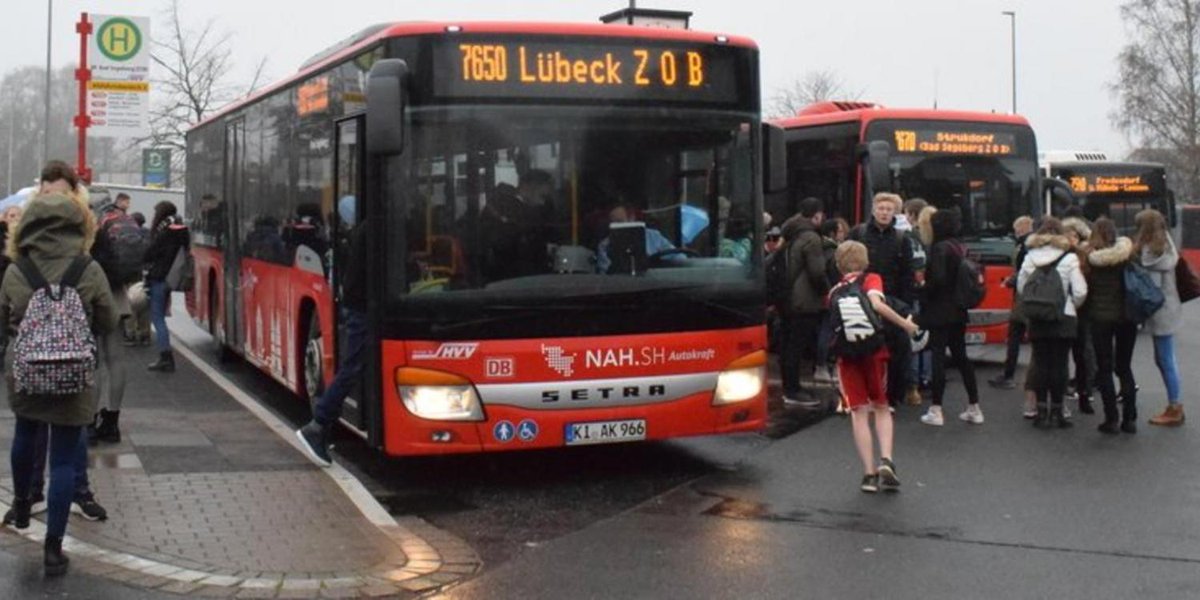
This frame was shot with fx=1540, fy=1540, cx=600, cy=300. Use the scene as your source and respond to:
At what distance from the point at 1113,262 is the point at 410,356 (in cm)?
561

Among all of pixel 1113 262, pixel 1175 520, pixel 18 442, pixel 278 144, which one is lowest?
pixel 1175 520

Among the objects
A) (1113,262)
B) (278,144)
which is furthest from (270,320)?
(1113,262)

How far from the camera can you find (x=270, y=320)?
43.3 feet

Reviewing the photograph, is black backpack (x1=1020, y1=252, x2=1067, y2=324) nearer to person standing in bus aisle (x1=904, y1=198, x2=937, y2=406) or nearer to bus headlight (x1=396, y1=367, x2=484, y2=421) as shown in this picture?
person standing in bus aisle (x1=904, y1=198, x2=937, y2=406)

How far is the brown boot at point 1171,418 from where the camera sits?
1198cm

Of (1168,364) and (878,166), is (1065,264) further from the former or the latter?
(878,166)

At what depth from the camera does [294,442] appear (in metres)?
11.2

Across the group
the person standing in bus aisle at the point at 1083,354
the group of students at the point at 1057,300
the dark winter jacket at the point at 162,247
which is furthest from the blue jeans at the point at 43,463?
the dark winter jacket at the point at 162,247

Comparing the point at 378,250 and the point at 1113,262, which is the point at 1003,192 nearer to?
the point at 1113,262

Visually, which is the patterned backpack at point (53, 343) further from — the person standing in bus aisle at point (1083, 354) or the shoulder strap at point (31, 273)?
the person standing in bus aisle at point (1083, 354)

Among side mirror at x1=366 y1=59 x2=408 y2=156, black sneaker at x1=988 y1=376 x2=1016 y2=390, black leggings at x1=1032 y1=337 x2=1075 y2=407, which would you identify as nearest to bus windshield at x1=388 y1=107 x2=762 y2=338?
side mirror at x1=366 y1=59 x2=408 y2=156

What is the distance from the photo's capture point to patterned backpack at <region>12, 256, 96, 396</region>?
7039 millimetres

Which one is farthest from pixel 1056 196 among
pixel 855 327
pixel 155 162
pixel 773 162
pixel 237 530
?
pixel 155 162

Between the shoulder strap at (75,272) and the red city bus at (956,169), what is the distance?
439 inches
